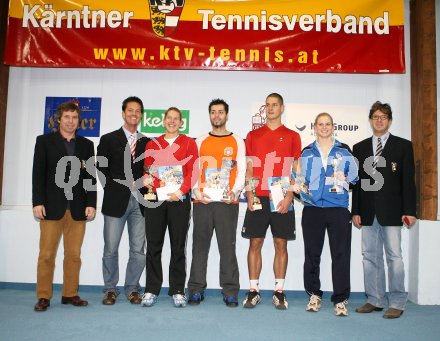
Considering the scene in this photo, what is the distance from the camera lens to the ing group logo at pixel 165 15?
4176 mm

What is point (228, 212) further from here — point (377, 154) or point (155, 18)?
point (155, 18)

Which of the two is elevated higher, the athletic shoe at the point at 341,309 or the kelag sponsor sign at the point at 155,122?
the kelag sponsor sign at the point at 155,122

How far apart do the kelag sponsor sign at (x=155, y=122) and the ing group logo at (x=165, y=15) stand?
80cm

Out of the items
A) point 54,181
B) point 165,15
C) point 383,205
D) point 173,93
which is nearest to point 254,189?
point 383,205

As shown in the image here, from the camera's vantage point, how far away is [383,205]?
3.40 metres

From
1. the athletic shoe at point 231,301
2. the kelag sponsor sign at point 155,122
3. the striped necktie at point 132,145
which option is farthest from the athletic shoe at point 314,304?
the kelag sponsor sign at point 155,122

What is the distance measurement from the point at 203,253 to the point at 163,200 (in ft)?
1.94

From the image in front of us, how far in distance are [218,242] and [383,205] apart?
144cm

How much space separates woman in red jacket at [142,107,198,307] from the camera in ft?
11.4

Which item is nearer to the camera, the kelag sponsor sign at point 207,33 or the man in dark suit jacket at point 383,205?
the man in dark suit jacket at point 383,205

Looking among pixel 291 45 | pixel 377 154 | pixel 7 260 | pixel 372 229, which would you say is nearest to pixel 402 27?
pixel 291 45

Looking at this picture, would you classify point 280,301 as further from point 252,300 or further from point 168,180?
point 168,180

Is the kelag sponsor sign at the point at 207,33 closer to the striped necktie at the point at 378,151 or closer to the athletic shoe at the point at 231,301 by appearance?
the striped necktie at the point at 378,151

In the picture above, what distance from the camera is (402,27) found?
4074 millimetres
